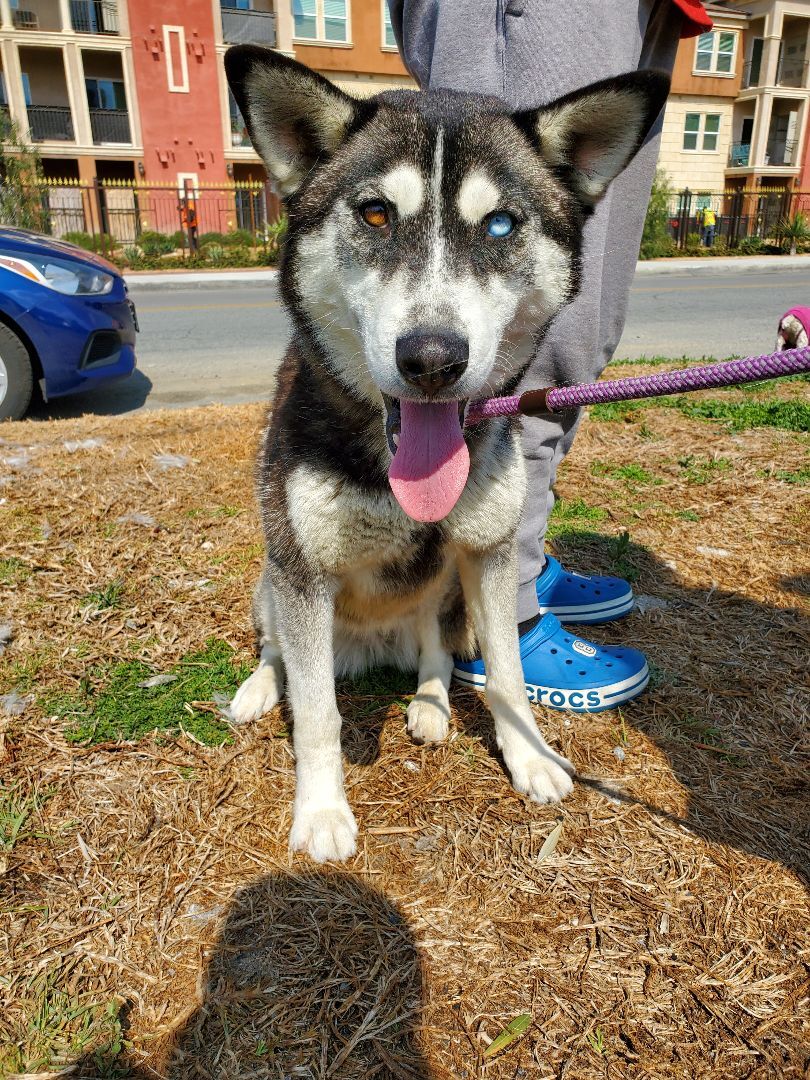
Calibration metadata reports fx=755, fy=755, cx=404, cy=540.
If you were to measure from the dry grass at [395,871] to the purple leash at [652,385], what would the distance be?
3.57 ft

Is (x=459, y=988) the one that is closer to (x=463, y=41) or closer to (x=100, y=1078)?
(x=100, y=1078)

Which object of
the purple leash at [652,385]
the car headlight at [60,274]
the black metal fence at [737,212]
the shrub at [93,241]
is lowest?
the purple leash at [652,385]

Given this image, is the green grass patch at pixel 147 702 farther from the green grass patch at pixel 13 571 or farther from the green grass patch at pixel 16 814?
the green grass patch at pixel 13 571

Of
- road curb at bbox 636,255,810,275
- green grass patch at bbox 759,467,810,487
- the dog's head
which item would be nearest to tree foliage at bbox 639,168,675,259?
road curb at bbox 636,255,810,275

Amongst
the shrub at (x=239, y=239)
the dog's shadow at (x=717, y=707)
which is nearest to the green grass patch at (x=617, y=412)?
the dog's shadow at (x=717, y=707)

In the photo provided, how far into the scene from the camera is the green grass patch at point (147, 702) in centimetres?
232

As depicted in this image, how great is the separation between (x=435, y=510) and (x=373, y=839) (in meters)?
0.90

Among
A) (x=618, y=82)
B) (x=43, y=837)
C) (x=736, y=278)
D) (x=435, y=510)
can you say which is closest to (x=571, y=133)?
(x=618, y=82)

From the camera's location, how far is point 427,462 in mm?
1746

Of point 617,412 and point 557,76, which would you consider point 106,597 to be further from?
point 617,412

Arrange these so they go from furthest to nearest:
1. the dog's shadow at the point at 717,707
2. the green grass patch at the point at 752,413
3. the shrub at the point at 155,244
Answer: the shrub at the point at 155,244, the green grass patch at the point at 752,413, the dog's shadow at the point at 717,707

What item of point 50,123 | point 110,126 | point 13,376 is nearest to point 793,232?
point 110,126

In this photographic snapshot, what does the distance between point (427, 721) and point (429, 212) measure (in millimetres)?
1458

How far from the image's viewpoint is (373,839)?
1.99 metres
